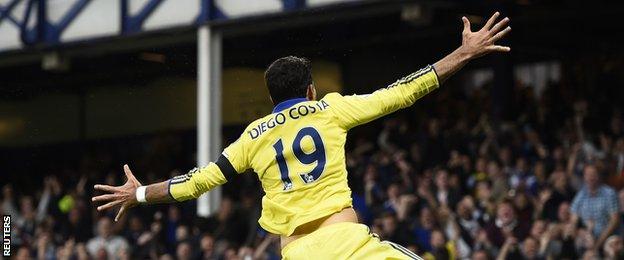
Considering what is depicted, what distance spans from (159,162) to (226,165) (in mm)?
17317

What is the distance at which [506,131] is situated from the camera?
63.7ft

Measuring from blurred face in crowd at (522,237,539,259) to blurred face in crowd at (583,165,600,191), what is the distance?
95 cm

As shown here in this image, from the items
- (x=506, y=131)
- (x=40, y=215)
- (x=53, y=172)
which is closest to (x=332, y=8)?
(x=506, y=131)

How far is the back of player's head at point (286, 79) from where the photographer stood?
27.6 ft

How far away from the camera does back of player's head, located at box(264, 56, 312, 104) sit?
8.40m

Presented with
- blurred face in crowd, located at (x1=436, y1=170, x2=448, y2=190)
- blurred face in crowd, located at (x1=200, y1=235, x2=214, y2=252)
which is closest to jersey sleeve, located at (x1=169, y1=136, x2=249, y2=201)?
blurred face in crowd, located at (x1=436, y1=170, x2=448, y2=190)

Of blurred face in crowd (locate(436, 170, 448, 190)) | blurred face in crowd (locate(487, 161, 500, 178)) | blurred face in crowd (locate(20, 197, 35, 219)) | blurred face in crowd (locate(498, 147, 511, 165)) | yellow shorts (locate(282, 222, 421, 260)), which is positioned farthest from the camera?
blurred face in crowd (locate(20, 197, 35, 219))

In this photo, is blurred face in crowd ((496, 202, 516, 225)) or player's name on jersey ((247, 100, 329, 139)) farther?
blurred face in crowd ((496, 202, 516, 225))

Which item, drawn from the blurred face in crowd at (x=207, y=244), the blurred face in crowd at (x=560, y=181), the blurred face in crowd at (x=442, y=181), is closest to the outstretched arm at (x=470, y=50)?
the blurred face in crowd at (x=560, y=181)

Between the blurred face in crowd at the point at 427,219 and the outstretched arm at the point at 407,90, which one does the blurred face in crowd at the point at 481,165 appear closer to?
the blurred face in crowd at the point at 427,219

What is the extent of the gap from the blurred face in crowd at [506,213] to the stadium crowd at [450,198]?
0.04 ft

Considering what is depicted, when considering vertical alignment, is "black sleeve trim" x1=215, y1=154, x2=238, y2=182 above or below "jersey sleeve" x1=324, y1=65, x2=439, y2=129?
below

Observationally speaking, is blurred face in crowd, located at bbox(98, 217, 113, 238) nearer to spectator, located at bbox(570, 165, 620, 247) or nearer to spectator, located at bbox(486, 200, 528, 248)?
spectator, located at bbox(486, 200, 528, 248)

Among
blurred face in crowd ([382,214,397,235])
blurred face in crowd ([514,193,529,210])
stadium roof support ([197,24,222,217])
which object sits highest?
stadium roof support ([197,24,222,217])
